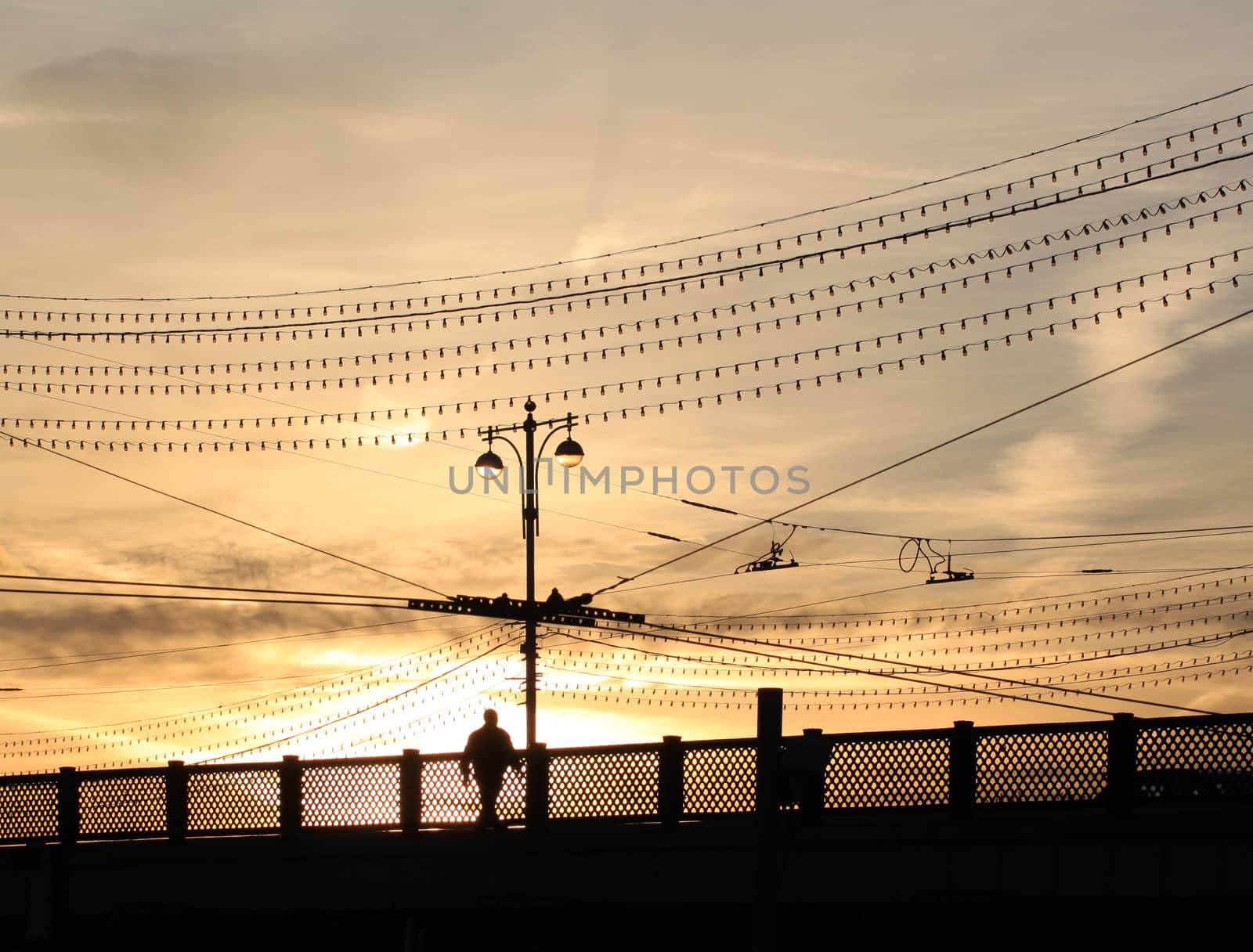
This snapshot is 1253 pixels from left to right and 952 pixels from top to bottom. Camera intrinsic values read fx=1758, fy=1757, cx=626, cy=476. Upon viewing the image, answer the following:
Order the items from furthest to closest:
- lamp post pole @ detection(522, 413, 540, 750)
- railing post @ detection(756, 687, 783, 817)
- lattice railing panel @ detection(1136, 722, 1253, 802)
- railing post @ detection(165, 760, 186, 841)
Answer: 1. lamp post pole @ detection(522, 413, 540, 750)
2. railing post @ detection(165, 760, 186, 841)
3. lattice railing panel @ detection(1136, 722, 1253, 802)
4. railing post @ detection(756, 687, 783, 817)

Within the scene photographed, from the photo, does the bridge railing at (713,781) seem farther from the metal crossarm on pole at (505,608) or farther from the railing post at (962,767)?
the metal crossarm on pole at (505,608)

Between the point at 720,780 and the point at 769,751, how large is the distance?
5.48 metres

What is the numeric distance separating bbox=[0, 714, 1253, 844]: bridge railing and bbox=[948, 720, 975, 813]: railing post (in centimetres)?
2

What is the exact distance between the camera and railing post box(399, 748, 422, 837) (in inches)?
784

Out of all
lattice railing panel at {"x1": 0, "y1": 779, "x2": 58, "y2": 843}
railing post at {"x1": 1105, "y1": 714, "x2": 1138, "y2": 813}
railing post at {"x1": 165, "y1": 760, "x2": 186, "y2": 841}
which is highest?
railing post at {"x1": 1105, "y1": 714, "x2": 1138, "y2": 813}

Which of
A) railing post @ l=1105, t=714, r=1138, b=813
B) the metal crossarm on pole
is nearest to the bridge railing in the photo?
railing post @ l=1105, t=714, r=1138, b=813

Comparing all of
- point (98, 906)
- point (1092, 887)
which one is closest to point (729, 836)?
point (1092, 887)

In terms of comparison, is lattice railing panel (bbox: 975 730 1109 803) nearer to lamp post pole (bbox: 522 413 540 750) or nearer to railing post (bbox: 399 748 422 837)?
railing post (bbox: 399 748 422 837)

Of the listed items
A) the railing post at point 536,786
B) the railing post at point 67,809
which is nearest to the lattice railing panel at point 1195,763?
the railing post at point 536,786

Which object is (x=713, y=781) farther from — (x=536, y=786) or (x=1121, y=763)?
(x=1121, y=763)

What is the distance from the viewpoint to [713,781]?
1834 centimetres

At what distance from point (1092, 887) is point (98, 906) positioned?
12405mm

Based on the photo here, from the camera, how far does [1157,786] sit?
16719 mm

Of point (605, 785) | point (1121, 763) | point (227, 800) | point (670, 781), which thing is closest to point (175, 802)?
point (227, 800)
